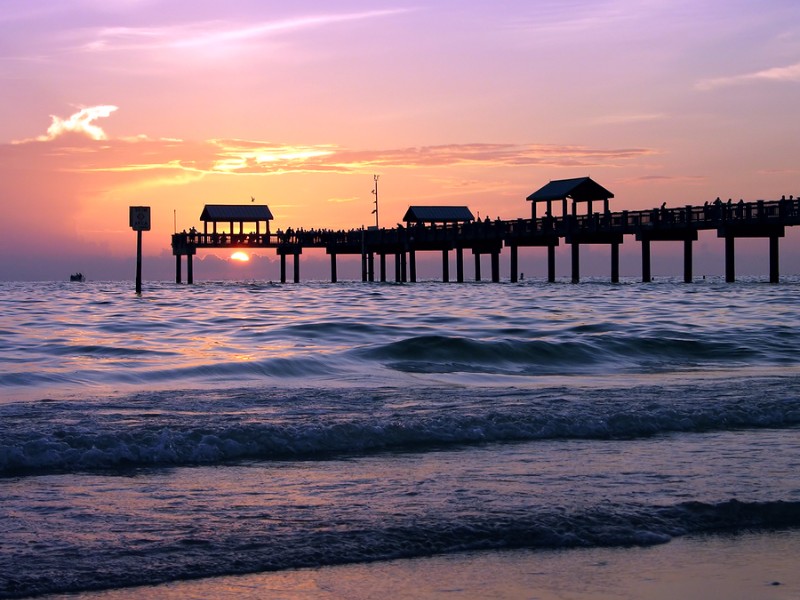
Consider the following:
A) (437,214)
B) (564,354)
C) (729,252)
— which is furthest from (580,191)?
(564,354)

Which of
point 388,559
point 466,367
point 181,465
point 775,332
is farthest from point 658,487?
point 775,332

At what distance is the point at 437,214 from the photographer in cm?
8600

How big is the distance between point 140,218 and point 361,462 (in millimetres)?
41589

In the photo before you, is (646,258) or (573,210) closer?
(646,258)

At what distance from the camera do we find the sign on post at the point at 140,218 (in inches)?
1813

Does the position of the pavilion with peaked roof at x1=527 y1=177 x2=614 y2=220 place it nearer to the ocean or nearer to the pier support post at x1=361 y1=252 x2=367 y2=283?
the pier support post at x1=361 y1=252 x2=367 y2=283

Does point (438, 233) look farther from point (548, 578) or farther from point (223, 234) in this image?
point (548, 578)

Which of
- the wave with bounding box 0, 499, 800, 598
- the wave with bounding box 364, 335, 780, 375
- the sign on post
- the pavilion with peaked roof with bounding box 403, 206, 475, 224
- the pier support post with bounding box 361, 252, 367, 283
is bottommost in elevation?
the wave with bounding box 364, 335, 780, 375

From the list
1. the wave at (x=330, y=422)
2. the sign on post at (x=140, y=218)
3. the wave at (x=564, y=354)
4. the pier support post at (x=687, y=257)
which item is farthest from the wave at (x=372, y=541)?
the pier support post at (x=687, y=257)

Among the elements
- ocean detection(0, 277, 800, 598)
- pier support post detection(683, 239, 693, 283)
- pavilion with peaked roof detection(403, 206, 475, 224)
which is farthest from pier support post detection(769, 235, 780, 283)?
pavilion with peaked roof detection(403, 206, 475, 224)

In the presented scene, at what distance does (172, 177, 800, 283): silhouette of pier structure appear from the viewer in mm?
48875

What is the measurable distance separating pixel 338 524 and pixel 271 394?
206 inches

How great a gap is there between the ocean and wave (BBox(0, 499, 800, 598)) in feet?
0.04

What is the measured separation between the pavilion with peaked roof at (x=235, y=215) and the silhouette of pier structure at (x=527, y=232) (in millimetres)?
93
